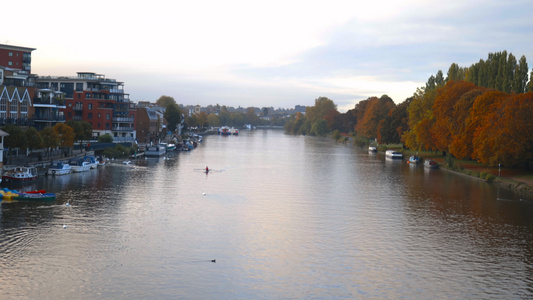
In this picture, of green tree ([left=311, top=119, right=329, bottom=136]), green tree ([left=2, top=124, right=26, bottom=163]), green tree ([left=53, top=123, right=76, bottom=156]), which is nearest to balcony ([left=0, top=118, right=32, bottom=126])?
green tree ([left=53, top=123, right=76, bottom=156])

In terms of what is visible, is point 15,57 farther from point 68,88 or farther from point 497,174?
point 497,174

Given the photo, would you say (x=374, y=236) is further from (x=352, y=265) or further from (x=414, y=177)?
(x=414, y=177)

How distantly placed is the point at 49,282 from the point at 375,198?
103 ft

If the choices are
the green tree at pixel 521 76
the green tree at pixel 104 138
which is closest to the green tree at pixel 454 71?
the green tree at pixel 521 76

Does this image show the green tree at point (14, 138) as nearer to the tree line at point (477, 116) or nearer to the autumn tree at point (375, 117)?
the tree line at point (477, 116)

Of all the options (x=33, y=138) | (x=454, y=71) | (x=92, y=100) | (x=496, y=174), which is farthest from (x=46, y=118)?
(x=454, y=71)

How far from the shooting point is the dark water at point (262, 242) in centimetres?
2370

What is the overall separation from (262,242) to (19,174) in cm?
2672

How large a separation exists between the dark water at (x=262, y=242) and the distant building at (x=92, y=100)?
35936 mm

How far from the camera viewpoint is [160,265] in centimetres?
2612

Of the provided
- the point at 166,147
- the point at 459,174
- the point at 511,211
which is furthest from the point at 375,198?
the point at 166,147

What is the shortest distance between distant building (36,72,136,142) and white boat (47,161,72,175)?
3133 centimetres

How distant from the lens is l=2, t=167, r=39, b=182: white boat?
151 ft

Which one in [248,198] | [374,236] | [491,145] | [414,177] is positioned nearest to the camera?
[374,236]
